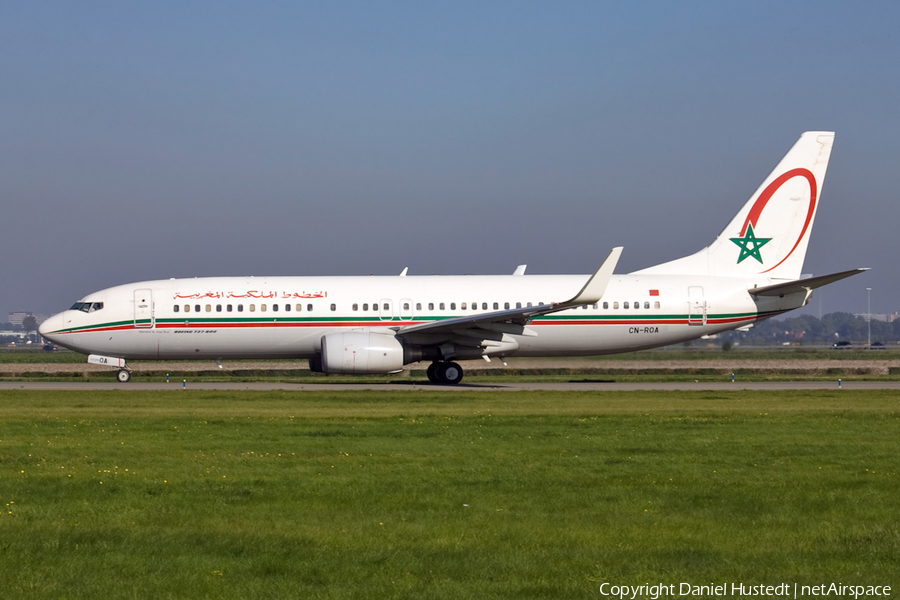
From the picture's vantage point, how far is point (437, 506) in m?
9.28

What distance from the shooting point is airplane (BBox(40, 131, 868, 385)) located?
99.3 ft

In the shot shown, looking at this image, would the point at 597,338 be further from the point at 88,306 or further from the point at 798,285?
the point at 88,306

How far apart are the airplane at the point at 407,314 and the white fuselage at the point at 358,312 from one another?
0.11ft

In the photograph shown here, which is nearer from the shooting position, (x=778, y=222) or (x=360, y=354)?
(x=360, y=354)

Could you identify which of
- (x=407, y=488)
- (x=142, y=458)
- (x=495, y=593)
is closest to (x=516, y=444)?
(x=407, y=488)

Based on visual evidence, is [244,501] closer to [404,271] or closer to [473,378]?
[404,271]

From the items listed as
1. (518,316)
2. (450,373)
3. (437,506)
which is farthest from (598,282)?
(437,506)

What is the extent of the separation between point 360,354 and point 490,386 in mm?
4692

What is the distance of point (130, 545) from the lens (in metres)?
7.68

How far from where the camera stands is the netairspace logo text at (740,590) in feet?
21.1

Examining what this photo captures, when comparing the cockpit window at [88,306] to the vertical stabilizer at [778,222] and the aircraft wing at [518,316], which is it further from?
the vertical stabilizer at [778,222]

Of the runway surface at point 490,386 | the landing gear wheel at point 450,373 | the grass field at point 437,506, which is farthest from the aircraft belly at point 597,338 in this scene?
the grass field at point 437,506

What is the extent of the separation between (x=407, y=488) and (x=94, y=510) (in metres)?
3.28

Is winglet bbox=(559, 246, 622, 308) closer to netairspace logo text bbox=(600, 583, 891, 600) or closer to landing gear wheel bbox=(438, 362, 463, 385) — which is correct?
landing gear wheel bbox=(438, 362, 463, 385)
